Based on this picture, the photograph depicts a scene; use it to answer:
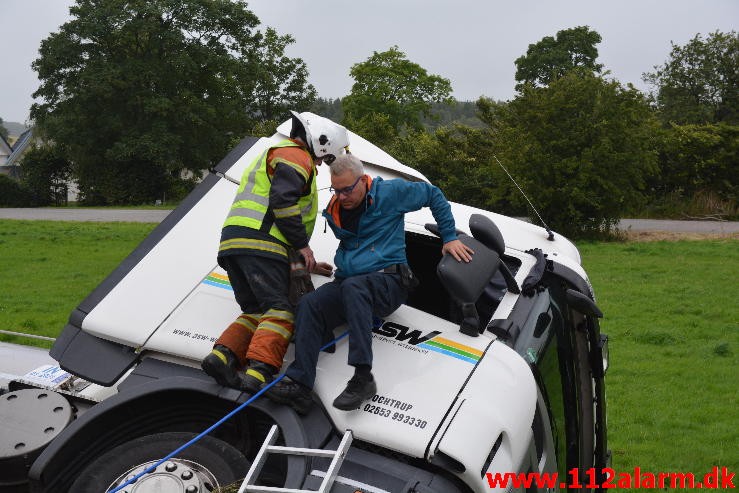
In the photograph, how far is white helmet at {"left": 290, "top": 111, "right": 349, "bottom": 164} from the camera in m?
3.59

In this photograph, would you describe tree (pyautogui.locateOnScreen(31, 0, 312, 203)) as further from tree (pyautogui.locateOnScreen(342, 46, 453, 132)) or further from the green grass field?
the green grass field

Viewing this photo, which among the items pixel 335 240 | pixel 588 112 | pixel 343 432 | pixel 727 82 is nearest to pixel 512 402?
pixel 343 432

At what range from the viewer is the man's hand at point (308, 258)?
11.4 feet

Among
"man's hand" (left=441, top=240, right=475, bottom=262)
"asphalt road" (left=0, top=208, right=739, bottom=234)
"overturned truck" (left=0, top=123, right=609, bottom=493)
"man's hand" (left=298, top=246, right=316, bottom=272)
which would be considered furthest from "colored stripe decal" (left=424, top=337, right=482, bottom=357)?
"asphalt road" (left=0, top=208, right=739, bottom=234)

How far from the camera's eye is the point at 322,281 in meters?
3.68

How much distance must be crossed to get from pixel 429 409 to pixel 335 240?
4.16 ft

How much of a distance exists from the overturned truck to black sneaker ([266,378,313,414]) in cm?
3

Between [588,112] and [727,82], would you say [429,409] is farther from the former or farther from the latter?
[727,82]

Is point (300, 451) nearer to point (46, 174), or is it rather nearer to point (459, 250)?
point (459, 250)

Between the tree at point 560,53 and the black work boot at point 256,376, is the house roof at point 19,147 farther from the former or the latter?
the black work boot at point 256,376

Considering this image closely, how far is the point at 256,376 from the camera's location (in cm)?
312

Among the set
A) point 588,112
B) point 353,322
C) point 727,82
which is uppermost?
point 727,82

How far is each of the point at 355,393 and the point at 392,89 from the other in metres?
45.6

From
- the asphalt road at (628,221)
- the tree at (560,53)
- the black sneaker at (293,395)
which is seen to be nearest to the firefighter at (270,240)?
the black sneaker at (293,395)
